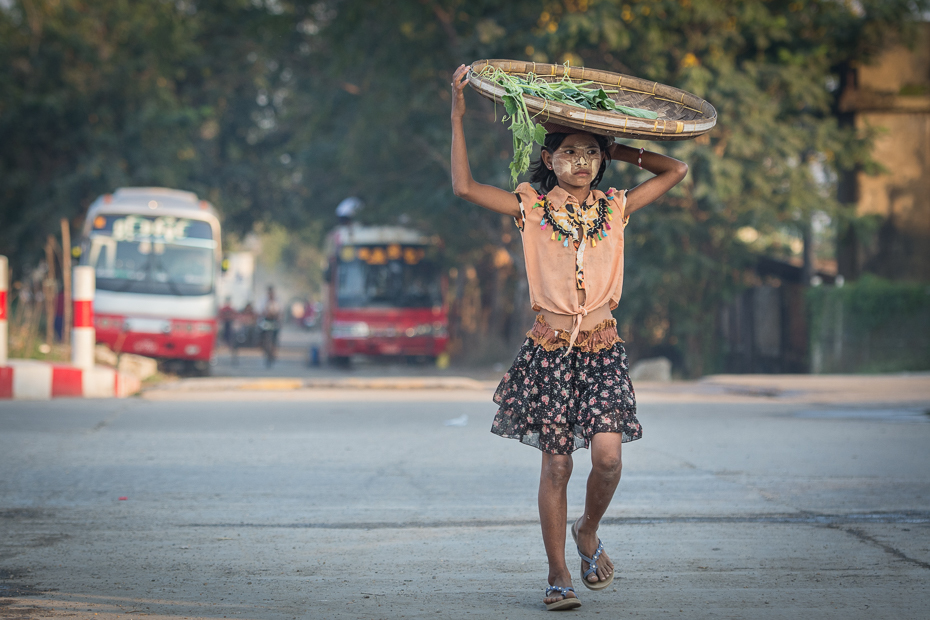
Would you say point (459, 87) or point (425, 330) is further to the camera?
point (425, 330)

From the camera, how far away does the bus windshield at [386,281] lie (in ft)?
79.2

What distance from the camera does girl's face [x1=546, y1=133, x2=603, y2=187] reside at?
162 inches

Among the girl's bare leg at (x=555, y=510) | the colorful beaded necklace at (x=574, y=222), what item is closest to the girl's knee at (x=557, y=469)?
the girl's bare leg at (x=555, y=510)

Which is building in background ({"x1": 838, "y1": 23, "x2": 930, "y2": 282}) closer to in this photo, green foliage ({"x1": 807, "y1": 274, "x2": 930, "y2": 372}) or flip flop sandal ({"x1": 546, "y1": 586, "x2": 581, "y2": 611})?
green foliage ({"x1": 807, "y1": 274, "x2": 930, "y2": 372})

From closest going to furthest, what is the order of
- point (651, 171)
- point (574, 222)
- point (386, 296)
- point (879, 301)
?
point (574, 222)
point (651, 171)
point (879, 301)
point (386, 296)

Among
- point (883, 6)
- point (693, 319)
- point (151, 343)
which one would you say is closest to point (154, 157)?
point (151, 343)

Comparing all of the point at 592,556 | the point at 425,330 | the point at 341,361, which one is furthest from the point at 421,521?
the point at 341,361

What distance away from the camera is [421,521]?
5.38 metres

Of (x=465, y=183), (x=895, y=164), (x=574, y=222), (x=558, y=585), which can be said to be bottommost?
(x=558, y=585)

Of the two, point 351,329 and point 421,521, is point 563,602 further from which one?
point 351,329

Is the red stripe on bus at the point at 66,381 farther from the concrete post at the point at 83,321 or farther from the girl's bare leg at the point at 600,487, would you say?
the girl's bare leg at the point at 600,487

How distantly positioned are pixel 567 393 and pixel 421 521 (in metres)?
1.67

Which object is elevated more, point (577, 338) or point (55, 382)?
point (577, 338)

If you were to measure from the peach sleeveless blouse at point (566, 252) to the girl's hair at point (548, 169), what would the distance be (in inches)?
6.9
